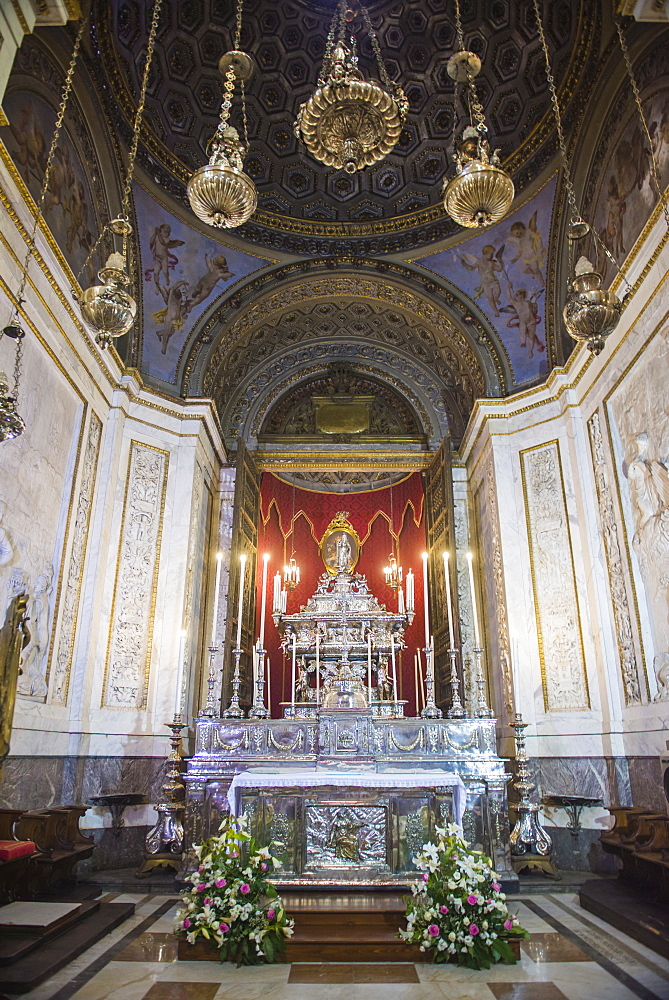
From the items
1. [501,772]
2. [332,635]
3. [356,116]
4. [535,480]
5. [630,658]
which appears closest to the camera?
[356,116]

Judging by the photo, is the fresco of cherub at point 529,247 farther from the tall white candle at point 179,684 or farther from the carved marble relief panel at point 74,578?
the tall white candle at point 179,684

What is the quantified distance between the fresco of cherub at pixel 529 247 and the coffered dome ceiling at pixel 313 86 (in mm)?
650

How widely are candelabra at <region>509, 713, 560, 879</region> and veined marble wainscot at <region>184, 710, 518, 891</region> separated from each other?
63cm

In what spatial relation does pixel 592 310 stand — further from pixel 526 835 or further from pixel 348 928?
pixel 526 835

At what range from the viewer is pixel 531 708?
805 cm

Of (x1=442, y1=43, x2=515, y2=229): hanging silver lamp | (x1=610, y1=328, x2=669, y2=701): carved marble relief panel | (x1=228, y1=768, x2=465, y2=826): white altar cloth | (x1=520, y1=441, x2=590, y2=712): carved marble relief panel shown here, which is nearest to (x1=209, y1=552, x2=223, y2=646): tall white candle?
(x1=228, y1=768, x2=465, y2=826): white altar cloth

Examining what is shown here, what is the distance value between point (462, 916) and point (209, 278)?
9.10m

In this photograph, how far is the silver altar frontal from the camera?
18.0 feet

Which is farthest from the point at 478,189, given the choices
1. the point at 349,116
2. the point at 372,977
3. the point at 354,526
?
the point at 354,526

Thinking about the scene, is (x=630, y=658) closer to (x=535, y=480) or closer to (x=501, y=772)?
(x=501, y=772)

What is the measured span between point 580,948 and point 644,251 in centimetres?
607

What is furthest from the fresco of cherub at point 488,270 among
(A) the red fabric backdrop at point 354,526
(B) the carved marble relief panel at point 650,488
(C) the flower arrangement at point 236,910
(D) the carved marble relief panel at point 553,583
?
(C) the flower arrangement at point 236,910

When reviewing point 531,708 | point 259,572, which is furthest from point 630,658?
point 259,572

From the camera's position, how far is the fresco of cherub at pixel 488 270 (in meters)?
9.96
